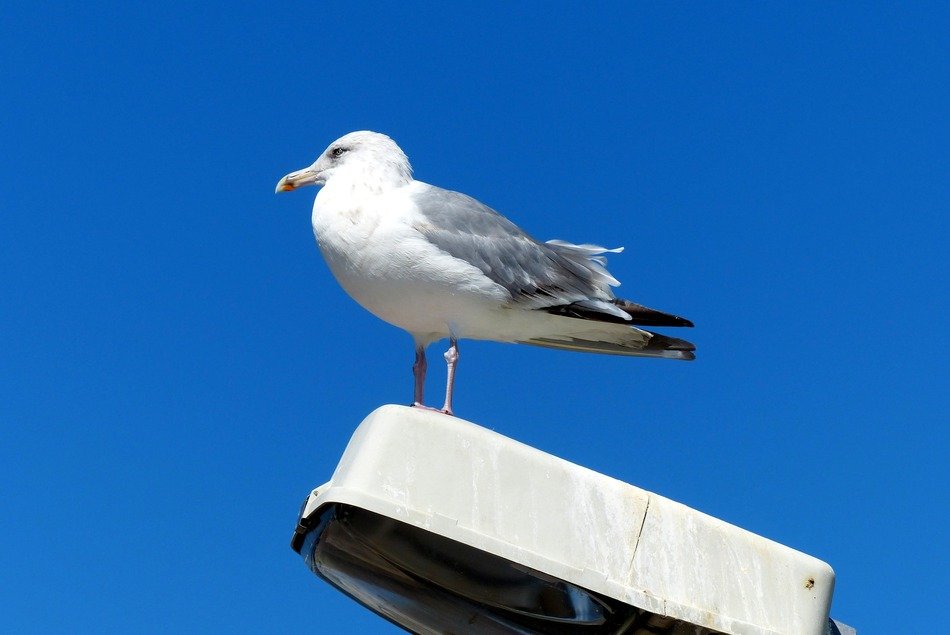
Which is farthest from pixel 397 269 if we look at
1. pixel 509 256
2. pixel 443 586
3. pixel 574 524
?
pixel 574 524

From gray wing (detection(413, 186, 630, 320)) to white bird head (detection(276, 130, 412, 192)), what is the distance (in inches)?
9.9

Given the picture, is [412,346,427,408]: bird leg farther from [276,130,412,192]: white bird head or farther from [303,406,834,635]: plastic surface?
[303,406,834,635]: plastic surface

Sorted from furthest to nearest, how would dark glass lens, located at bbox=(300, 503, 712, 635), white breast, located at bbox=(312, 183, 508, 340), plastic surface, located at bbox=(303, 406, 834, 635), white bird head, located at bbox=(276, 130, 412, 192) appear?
white bird head, located at bbox=(276, 130, 412, 192) < white breast, located at bbox=(312, 183, 508, 340) < dark glass lens, located at bbox=(300, 503, 712, 635) < plastic surface, located at bbox=(303, 406, 834, 635)

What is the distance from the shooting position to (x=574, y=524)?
310 cm

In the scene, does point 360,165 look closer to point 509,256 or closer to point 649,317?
point 509,256

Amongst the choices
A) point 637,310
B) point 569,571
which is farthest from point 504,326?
point 569,571

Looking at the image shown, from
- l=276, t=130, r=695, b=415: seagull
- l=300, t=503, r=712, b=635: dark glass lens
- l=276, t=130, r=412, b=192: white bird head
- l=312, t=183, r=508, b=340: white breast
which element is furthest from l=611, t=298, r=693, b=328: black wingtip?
l=300, t=503, r=712, b=635: dark glass lens

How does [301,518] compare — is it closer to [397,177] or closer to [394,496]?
[394,496]

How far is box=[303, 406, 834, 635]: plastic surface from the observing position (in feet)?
9.76

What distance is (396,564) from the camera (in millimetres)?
3336

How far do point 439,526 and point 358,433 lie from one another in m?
0.42

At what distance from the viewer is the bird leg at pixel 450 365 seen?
19.4 feet

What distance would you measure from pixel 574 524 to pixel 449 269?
281 centimetres

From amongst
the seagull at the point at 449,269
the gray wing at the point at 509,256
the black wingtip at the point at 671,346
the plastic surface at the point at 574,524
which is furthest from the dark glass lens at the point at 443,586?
the black wingtip at the point at 671,346
